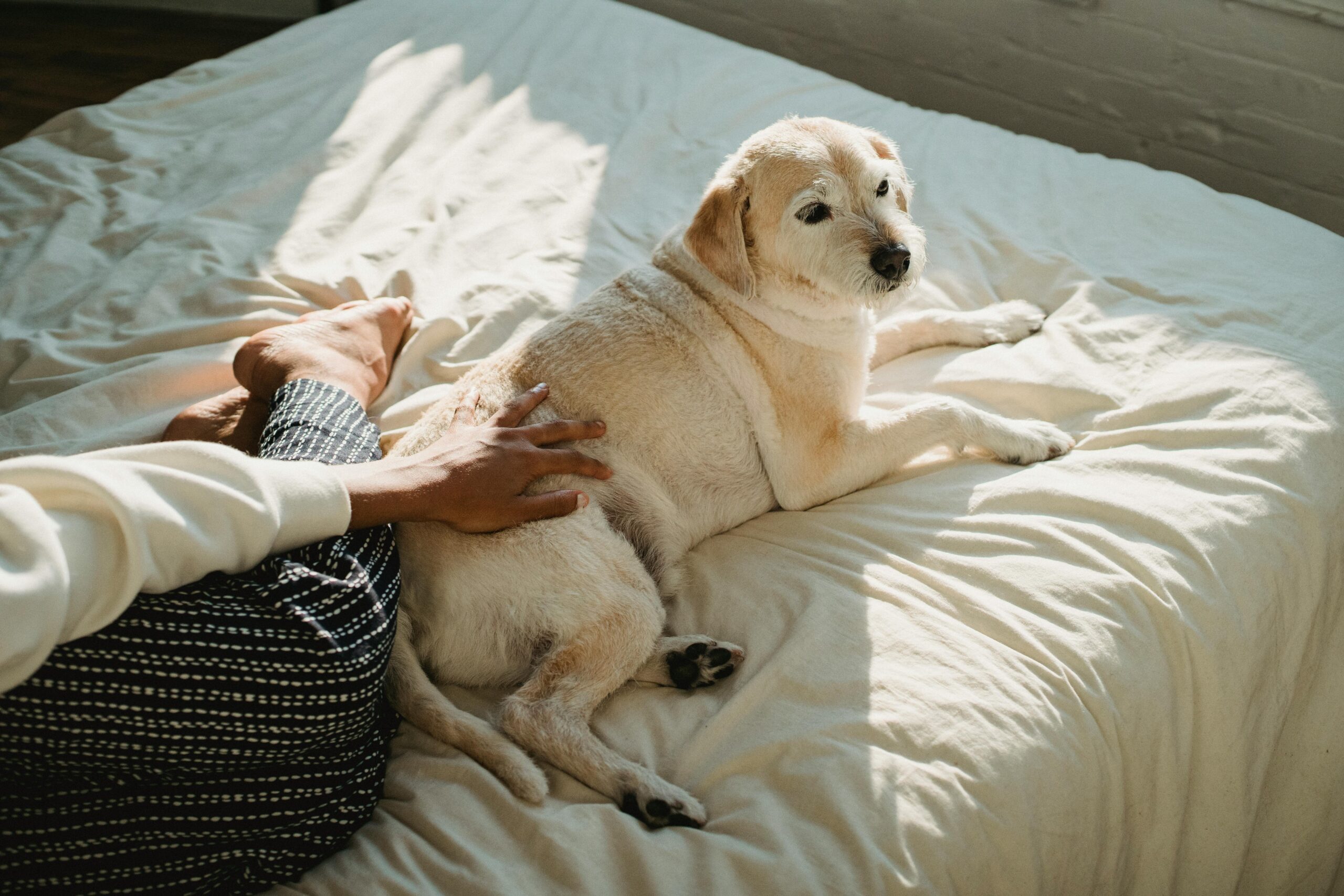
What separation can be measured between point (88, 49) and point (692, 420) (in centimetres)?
646

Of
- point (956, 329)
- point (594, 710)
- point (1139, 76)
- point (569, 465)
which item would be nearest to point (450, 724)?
point (594, 710)

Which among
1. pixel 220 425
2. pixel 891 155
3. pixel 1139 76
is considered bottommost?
pixel 220 425

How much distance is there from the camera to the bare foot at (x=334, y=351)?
221 cm

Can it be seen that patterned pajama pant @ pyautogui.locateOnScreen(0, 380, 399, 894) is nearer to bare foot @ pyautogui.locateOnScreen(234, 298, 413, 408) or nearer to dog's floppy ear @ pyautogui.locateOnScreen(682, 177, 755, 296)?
bare foot @ pyautogui.locateOnScreen(234, 298, 413, 408)

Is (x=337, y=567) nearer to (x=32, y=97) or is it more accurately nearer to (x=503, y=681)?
(x=503, y=681)

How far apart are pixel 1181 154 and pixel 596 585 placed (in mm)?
3030

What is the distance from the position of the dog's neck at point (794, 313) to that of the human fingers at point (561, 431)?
0.46m

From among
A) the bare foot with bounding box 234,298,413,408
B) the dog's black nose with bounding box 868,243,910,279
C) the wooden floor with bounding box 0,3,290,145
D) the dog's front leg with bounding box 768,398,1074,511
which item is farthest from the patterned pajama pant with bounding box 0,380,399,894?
the wooden floor with bounding box 0,3,290,145

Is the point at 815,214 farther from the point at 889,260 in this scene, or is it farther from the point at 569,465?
the point at 569,465

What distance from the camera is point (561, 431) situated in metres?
1.94

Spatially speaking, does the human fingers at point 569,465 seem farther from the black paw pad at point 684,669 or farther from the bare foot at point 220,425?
the bare foot at point 220,425

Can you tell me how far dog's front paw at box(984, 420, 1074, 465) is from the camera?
2020 millimetres

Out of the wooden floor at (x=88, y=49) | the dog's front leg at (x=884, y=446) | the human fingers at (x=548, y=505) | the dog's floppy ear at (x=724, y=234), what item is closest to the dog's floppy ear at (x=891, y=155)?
the dog's floppy ear at (x=724, y=234)

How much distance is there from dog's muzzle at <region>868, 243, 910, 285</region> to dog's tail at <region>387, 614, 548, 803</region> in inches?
47.5
